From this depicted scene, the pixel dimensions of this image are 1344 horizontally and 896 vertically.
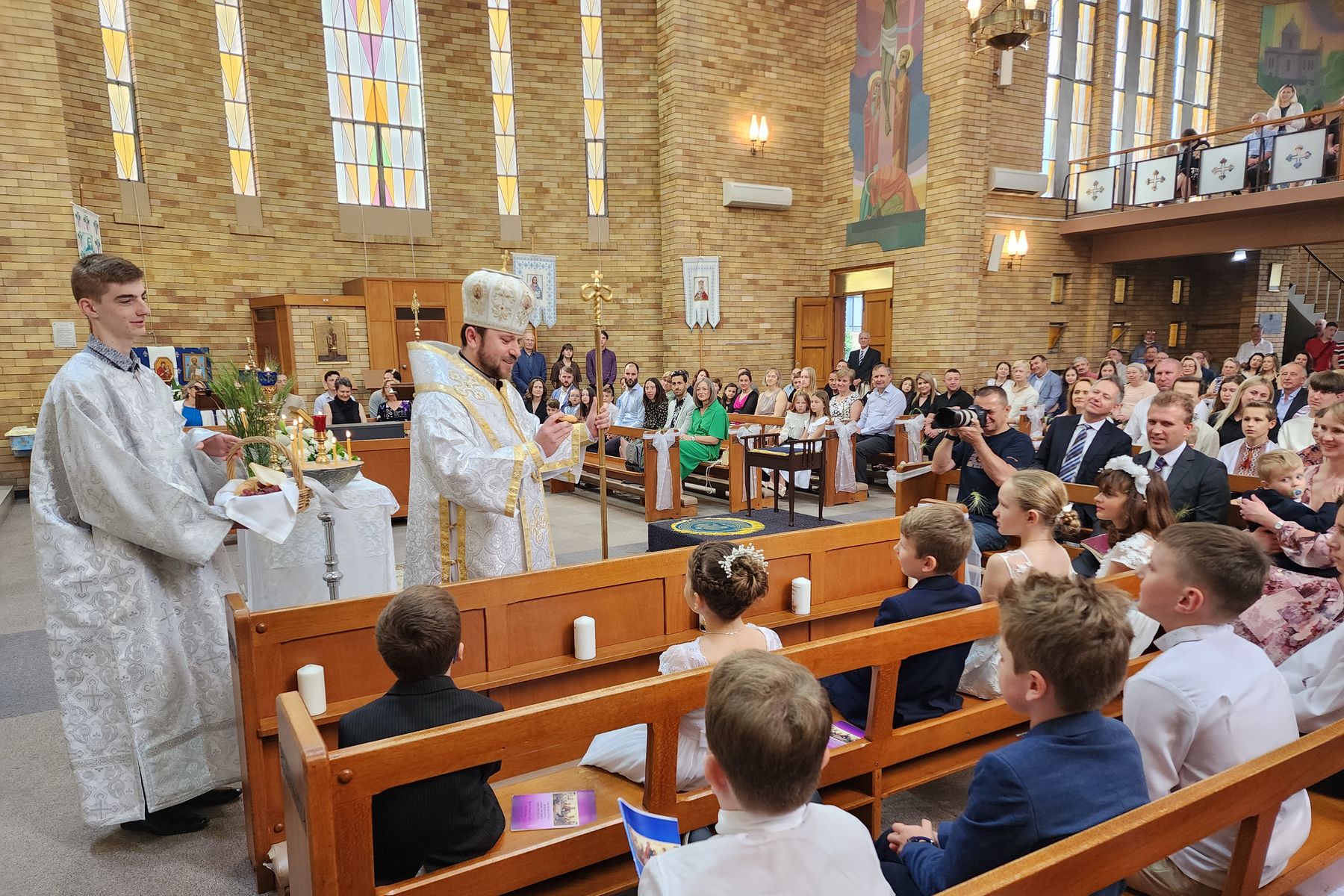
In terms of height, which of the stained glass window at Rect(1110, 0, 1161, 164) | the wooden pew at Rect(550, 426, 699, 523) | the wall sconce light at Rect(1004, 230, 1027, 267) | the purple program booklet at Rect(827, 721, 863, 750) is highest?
the stained glass window at Rect(1110, 0, 1161, 164)

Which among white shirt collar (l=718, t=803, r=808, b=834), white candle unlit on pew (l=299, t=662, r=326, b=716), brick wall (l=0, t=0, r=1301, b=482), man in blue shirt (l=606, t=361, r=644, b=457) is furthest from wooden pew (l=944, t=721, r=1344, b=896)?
brick wall (l=0, t=0, r=1301, b=482)

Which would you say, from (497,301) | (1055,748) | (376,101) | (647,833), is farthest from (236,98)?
(1055,748)

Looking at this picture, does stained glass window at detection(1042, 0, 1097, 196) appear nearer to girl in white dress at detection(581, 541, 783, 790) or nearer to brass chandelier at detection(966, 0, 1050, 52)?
brass chandelier at detection(966, 0, 1050, 52)

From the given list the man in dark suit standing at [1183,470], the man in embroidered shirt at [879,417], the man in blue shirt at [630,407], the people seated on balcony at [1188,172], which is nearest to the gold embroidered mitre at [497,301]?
the man in dark suit standing at [1183,470]

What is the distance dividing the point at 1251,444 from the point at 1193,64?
43.4ft

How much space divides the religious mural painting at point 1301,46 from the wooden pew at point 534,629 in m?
17.1

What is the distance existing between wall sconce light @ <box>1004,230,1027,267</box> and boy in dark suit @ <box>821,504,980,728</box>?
1049cm

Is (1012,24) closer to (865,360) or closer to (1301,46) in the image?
(865,360)

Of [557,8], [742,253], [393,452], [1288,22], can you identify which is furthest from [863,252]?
[1288,22]

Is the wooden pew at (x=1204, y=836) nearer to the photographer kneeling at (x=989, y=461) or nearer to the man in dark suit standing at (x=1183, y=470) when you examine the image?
the man in dark suit standing at (x=1183, y=470)

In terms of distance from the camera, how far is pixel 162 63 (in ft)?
33.2

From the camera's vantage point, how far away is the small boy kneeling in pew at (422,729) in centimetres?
168

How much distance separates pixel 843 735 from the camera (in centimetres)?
228

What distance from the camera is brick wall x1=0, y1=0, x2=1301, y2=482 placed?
Answer: 10375 mm
